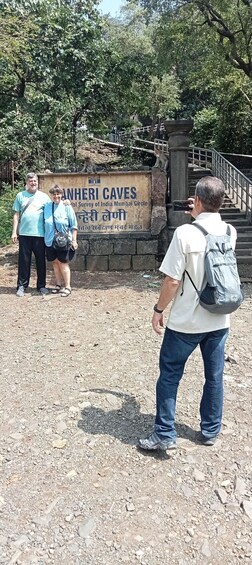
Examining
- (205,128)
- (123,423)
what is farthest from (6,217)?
(205,128)

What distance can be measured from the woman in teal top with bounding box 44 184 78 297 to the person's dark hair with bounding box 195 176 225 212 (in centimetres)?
366

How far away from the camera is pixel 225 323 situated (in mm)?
2879

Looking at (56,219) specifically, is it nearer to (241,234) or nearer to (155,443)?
(241,234)

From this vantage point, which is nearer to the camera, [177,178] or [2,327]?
[2,327]

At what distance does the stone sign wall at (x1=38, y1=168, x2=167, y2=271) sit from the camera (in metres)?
7.86

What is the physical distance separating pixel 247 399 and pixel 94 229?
16.3 feet

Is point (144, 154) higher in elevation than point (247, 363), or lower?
higher

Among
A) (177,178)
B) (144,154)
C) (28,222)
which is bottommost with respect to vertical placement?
(28,222)

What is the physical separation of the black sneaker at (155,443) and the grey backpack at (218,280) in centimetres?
86

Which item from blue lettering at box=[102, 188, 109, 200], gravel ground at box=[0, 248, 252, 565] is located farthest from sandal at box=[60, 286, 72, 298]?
blue lettering at box=[102, 188, 109, 200]

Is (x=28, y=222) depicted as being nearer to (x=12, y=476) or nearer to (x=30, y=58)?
(x=12, y=476)

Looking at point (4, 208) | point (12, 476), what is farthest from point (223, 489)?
point (4, 208)

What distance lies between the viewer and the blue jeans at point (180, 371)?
9.26 ft

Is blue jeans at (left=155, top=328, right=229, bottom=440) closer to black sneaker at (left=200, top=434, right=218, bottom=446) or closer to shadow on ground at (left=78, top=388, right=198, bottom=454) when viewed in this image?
black sneaker at (left=200, top=434, right=218, bottom=446)
